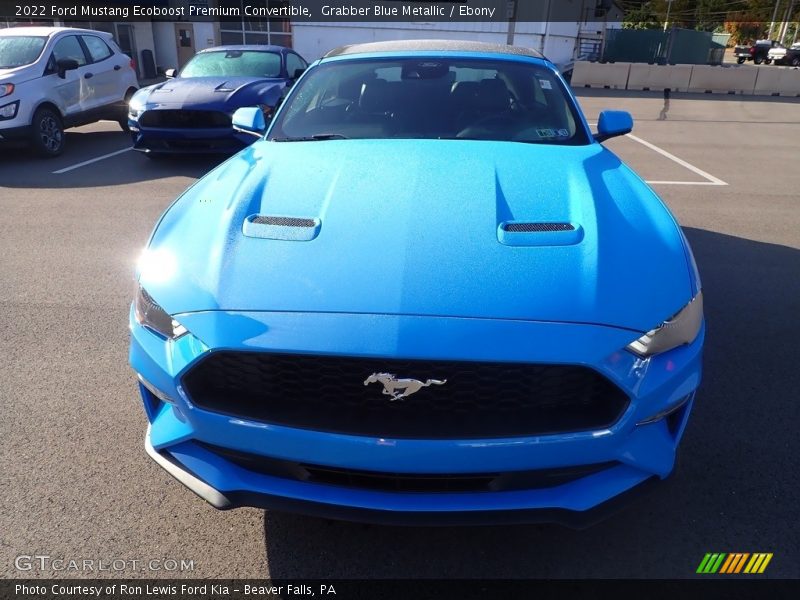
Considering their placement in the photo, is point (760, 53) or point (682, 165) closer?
point (682, 165)

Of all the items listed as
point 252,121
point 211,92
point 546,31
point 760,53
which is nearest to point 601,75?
point 546,31

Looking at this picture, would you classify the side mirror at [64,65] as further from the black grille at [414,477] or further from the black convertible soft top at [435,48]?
the black grille at [414,477]

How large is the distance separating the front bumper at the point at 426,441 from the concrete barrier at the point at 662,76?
19473 mm

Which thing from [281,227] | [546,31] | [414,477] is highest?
[281,227]

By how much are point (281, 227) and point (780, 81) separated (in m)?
21.3

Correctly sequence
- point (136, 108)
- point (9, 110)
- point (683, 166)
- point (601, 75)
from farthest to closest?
point (601, 75) → point (683, 166) → point (9, 110) → point (136, 108)

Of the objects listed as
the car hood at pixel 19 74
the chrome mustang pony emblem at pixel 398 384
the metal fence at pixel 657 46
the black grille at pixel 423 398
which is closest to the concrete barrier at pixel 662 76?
the metal fence at pixel 657 46

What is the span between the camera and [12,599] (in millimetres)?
1906

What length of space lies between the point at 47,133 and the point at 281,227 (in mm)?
7621

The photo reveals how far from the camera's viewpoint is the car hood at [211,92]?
277 inches

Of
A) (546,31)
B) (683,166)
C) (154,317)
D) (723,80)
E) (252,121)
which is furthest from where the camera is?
(546,31)

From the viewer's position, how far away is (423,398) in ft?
5.57

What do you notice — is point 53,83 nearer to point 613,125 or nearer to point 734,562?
point 613,125

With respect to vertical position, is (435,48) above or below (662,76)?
above
